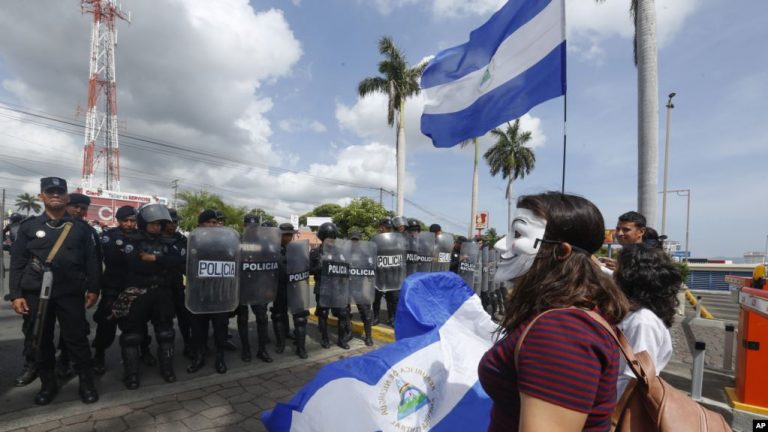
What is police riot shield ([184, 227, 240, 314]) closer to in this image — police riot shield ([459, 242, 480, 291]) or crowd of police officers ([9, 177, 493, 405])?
crowd of police officers ([9, 177, 493, 405])

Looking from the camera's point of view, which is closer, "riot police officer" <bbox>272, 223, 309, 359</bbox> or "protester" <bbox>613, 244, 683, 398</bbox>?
"protester" <bbox>613, 244, 683, 398</bbox>

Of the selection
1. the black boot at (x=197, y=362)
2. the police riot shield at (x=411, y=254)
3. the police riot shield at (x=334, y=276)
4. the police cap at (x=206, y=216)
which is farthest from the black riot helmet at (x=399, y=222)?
the black boot at (x=197, y=362)

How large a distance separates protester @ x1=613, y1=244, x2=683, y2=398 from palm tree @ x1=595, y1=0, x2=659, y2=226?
605 centimetres

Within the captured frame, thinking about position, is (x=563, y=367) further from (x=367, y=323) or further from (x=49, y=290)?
(x=367, y=323)

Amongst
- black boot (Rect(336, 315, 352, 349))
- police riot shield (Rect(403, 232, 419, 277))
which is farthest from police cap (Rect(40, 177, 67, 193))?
police riot shield (Rect(403, 232, 419, 277))

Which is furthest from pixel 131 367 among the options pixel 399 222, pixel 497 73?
pixel 497 73

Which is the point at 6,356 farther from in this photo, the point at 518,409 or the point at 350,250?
the point at 518,409

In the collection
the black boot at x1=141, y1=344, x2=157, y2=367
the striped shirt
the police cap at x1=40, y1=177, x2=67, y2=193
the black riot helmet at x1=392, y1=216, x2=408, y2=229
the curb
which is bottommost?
the curb

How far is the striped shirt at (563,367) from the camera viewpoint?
34.5 inches

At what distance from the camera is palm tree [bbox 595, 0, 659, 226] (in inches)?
283

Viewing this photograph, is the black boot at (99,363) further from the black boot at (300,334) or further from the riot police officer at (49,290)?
the black boot at (300,334)

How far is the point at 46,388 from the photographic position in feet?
11.7

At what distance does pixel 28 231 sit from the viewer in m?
3.61

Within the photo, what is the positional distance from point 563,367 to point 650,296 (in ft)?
5.41
